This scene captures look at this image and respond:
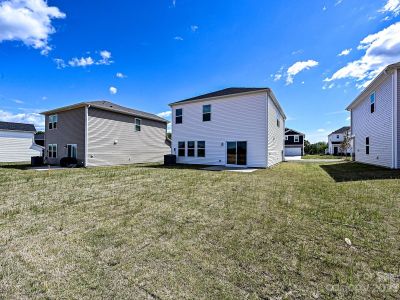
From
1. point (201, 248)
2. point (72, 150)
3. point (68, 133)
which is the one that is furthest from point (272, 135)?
point (68, 133)

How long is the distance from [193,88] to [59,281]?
21.4m

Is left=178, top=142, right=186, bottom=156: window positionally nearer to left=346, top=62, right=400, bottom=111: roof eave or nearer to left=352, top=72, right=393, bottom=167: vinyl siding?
left=352, top=72, right=393, bottom=167: vinyl siding

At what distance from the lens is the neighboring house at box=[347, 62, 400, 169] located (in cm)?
1125

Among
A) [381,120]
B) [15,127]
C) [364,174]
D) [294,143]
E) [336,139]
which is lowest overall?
[364,174]

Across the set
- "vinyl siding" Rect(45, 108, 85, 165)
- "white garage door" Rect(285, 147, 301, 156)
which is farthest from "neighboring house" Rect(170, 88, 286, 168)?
"white garage door" Rect(285, 147, 301, 156)

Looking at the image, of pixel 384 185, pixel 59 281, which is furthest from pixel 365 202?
pixel 59 281

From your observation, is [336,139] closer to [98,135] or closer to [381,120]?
[381,120]

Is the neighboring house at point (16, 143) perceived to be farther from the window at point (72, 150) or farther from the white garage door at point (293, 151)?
the white garage door at point (293, 151)

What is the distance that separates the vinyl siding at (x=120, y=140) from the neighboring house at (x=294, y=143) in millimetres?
29344

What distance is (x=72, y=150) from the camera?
1762 cm

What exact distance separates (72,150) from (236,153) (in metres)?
14.4

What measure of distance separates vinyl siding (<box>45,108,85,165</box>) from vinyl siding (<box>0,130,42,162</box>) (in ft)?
22.5

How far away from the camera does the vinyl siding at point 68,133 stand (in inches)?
661

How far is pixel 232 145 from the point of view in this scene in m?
16.0
